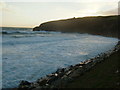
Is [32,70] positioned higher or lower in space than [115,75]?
lower

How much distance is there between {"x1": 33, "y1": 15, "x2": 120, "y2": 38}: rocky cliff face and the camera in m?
70.0

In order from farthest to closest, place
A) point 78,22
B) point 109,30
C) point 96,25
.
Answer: point 78,22 → point 96,25 → point 109,30

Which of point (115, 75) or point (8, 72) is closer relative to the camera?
point (115, 75)

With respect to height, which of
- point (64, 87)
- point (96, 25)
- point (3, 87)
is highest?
point (96, 25)

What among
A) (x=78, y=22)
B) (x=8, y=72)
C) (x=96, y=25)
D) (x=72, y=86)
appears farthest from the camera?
(x=78, y=22)

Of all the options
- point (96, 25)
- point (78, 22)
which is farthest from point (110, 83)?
point (78, 22)

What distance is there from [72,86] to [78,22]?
99.5 m

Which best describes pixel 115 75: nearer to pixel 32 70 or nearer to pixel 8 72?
pixel 32 70

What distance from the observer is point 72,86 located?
609 cm

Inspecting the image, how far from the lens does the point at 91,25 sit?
298 feet

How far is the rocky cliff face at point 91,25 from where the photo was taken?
70.0 metres

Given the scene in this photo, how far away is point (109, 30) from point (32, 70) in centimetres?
6475

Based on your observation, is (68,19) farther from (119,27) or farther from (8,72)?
(8,72)

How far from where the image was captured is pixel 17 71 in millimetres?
10312
